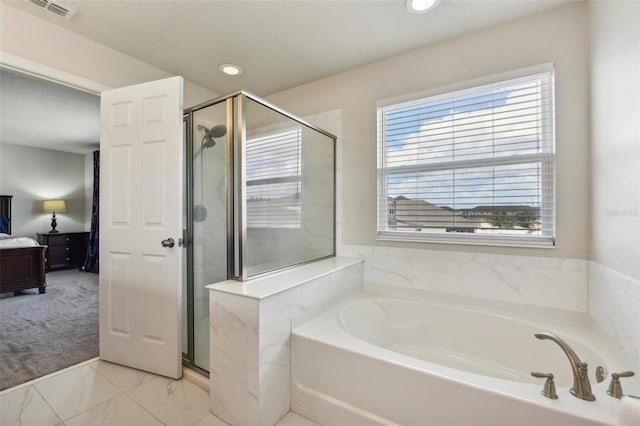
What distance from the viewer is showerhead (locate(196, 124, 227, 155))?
1858mm

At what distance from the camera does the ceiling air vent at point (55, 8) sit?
5.63ft

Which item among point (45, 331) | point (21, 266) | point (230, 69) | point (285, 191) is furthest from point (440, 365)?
point (21, 266)

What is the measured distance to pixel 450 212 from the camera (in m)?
2.17

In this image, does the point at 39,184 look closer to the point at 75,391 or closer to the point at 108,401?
the point at 75,391

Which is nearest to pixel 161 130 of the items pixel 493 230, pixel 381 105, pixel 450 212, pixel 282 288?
pixel 282 288

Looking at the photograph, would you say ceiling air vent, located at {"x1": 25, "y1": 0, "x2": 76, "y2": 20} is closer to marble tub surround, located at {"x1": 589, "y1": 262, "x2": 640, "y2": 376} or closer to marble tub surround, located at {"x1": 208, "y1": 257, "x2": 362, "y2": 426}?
marble tub surround, located at {"x1": 208, "y1": 257, "x2": 362, "y2": 426}

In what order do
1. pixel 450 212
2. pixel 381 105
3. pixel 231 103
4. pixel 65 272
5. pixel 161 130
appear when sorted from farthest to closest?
pixel 65 272, pixel 381 105, pixel 450 212, pixel 161 130, pixel 231 103

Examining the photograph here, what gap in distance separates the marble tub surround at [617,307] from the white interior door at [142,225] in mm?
2409

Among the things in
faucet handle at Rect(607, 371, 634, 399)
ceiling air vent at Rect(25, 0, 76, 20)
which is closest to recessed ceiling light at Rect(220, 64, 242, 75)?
ceiling air vent at Rect(25, 0, 76, 20)

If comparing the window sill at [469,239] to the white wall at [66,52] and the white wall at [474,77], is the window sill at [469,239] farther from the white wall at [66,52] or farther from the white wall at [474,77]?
the white wall at [66,52]

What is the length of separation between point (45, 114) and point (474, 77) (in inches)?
203

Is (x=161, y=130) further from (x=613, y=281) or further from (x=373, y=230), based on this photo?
(x=613, y=281)

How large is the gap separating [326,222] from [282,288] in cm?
111

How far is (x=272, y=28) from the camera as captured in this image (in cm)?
201
